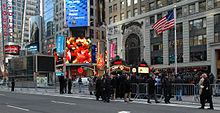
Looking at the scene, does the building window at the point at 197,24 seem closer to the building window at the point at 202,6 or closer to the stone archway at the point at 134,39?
the building window at the point at 202,6

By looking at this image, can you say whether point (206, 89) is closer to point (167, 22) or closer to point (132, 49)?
point (167, 22)

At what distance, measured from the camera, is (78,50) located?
2943 inches

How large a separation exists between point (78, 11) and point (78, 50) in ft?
36.1

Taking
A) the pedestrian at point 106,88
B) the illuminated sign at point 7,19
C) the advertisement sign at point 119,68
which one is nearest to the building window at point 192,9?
the advertisement sign at point 119,68


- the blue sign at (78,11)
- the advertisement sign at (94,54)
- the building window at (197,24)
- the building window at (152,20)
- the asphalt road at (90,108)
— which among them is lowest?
the asphalt road at (90,108)

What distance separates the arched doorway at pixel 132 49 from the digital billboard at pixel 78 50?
20.5m

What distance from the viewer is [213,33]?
40.2 meters

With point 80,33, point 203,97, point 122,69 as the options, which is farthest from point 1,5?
point 203,97

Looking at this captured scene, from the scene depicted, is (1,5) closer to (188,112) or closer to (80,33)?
(80,33)

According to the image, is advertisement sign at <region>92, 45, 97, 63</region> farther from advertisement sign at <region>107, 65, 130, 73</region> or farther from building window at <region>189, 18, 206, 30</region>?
advertisement sign at <region>107, 65, 130, 73</region>

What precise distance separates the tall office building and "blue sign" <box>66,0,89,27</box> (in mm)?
14869

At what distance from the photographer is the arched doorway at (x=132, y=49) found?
2143 inches

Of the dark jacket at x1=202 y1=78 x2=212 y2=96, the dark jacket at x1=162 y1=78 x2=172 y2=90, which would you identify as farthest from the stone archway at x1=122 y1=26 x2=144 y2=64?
the dark jacket at x1=202 y1=78 x2=212 y2=96

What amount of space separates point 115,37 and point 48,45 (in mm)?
39424
